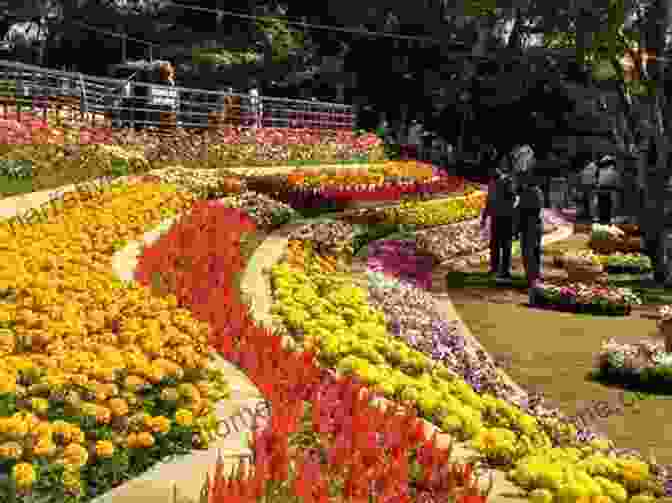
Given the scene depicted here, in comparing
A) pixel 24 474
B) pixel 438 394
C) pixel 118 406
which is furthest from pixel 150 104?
pixel 24 474

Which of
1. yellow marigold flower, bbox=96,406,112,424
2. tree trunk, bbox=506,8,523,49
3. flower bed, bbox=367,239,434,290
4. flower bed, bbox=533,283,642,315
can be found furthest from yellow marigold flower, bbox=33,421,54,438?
tree trunk, bbox=506,8,523,49

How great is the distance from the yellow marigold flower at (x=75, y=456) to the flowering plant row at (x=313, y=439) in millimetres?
513

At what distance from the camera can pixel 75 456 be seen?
3998 mm

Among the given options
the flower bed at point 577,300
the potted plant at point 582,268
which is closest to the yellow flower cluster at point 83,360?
the flower bed at point 577,300

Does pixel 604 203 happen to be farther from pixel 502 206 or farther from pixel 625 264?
pixel 502 206

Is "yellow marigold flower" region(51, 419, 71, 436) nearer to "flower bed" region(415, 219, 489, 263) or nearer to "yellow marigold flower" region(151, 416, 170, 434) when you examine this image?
"yellow marigold flower" region(151, 416, 170, 434)

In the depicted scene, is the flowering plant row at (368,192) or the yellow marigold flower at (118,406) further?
the flowering plant row at (368,192)

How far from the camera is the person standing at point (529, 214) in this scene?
15609 mm

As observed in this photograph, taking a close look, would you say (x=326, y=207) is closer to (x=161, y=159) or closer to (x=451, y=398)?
(x=161, y=159)

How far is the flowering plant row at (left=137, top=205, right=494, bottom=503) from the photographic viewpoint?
160 inches

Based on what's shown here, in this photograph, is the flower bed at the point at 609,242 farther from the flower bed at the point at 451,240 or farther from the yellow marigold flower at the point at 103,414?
the yellow marigold flower at the point at 103,414

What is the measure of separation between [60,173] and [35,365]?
10.2 meters

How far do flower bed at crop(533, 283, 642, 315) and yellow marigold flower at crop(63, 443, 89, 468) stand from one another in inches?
433

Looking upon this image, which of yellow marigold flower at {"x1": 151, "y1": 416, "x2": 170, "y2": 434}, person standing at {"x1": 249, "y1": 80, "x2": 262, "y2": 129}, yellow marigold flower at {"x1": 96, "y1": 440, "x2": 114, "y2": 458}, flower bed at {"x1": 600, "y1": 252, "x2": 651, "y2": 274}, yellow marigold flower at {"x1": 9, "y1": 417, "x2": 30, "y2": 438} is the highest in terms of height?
person standing at {"x1": 249, "y1": 80, "x2": 262, "y2": 129}
